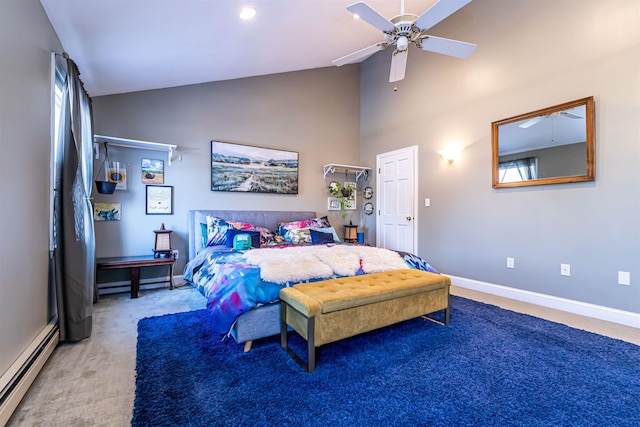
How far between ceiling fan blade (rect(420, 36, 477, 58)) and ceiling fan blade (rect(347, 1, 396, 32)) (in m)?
0.40

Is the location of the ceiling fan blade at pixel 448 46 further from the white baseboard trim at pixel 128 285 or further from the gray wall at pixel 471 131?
the white baseboard trim at pixel 128 285

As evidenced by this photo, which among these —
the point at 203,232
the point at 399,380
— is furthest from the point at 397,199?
the point at 399,380

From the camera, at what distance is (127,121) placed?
143 inches

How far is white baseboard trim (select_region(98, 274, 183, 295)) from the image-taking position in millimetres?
3483

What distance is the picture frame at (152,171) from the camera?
3.76 meters

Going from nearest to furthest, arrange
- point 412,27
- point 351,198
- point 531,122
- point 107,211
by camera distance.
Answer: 1. point 412,27
2. point 531,122
3. point 107,211
4. point 351,198

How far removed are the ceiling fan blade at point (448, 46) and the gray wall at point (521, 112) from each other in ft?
4.14

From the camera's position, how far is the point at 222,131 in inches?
170

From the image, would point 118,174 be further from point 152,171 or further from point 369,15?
point 369,15

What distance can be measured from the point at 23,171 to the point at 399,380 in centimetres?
265

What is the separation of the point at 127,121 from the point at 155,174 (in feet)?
2.41

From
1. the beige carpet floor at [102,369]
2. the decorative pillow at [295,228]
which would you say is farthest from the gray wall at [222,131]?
the beige carpet floor at [102,369]

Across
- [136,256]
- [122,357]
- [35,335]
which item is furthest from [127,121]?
[122,357]

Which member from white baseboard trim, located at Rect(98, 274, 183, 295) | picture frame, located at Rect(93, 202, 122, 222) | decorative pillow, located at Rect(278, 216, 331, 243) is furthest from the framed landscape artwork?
white baseboard trim, located at Rect(98, 274, 183, 295)
